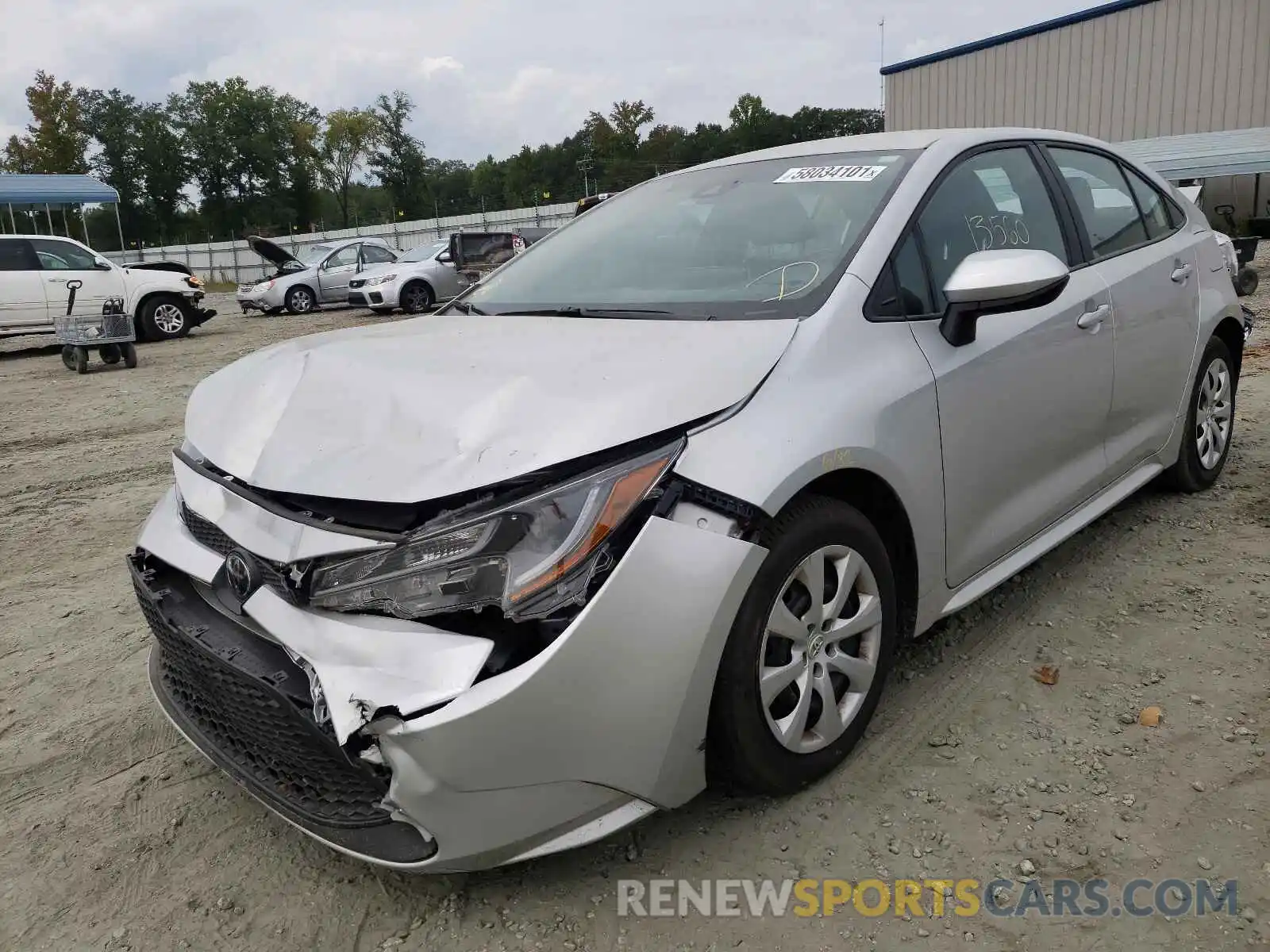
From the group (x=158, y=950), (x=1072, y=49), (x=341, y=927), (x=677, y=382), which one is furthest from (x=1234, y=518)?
(x=1072, y=49)

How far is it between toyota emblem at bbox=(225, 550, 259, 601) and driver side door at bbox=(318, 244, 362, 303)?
17.6m

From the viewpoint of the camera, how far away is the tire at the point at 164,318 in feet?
46.7

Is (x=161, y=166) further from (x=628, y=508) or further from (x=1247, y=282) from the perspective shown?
(x=628, y=508)

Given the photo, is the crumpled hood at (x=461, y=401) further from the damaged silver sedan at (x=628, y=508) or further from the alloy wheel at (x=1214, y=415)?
the alloy wheel at (x=1214, y=415)

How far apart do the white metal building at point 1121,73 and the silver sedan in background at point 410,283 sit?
13.6 metres

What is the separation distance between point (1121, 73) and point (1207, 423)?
25.1 m

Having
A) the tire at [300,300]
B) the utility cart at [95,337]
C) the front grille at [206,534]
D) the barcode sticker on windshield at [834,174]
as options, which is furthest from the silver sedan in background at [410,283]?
the front grille at [206,534]

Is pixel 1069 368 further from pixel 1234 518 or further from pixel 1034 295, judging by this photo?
pixel 1234 518

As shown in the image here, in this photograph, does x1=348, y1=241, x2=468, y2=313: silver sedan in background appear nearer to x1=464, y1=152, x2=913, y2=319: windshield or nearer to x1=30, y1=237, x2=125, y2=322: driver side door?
x1=30, y1=237, x2=125, y2=322: driver side door

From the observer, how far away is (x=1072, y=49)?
25062 mm

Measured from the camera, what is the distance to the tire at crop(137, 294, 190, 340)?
1424 centimetres

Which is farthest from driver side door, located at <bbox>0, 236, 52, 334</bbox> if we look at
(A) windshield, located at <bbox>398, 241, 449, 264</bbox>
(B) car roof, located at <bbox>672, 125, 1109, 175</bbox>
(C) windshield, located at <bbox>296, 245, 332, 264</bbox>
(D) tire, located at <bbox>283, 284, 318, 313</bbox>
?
(B) car roof, located at <bbox>672, 125, 1109, 175</bbox>

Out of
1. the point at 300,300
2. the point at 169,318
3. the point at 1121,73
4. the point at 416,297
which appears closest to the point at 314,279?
the point at 300,300

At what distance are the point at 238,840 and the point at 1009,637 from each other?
2.33 metres
